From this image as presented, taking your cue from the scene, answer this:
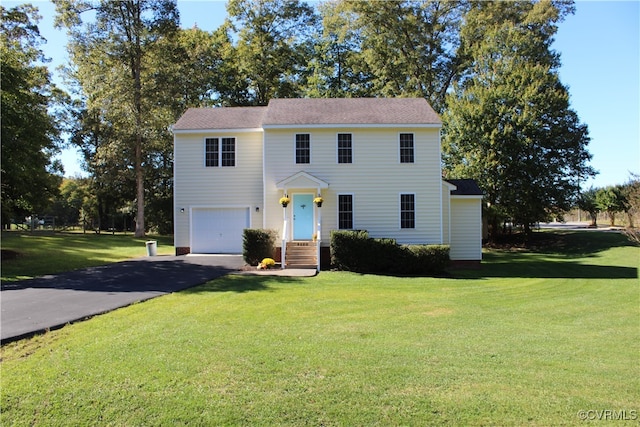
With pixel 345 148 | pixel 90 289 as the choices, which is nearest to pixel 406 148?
pixel 345 148

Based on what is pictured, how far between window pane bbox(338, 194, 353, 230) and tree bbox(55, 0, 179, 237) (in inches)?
741

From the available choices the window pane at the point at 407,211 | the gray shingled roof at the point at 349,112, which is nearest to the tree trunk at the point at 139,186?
the gray shingled roof at the point at 349,112

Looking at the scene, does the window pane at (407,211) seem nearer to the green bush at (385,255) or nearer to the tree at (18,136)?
the green bush at (385,255)

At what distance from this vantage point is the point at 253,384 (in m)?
4.86

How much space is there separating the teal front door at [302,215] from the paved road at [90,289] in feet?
9.92

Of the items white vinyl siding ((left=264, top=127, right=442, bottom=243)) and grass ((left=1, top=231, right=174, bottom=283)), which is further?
white vinyl siding ((left=264, top=127, right=442, bottom=243))

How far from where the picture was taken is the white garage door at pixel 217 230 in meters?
20.3

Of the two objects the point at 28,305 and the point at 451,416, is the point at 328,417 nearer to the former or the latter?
the point at 451,416

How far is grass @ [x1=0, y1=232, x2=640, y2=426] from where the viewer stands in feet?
14.2

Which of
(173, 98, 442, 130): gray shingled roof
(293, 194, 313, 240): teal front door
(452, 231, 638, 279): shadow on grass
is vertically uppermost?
(173, 98, 442, 130): gray shingled roof

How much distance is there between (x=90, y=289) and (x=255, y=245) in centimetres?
621

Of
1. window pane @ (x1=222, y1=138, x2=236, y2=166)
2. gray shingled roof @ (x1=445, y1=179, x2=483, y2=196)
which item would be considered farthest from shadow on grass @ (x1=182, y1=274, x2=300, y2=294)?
gray shingled roof @ (x1=445, y1=179, x2=483, y2=196)

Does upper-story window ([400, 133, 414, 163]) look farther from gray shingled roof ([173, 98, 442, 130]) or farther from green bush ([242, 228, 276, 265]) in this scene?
green bush ([242, 228, 276, 265])

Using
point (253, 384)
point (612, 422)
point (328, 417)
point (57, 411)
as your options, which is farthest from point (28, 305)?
Result: point (612, 422)
